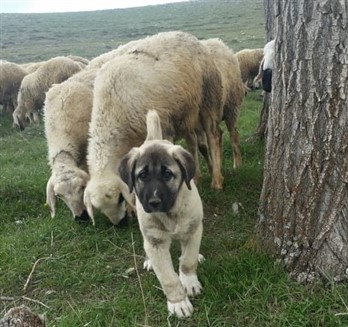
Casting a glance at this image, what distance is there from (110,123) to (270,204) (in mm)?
2317

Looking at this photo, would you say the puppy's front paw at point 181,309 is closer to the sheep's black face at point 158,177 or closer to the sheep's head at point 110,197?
the sheep's black face at point 158,177

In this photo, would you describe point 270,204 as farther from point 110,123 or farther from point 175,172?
point 110,123

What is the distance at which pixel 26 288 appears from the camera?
4.95 m

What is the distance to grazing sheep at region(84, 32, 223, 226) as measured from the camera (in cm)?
597

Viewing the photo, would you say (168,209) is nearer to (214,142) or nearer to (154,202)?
(154,202)

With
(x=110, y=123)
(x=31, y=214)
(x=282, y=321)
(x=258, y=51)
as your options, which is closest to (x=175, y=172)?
(x=282, y=321)

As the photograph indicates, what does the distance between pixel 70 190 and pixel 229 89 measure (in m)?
2.74

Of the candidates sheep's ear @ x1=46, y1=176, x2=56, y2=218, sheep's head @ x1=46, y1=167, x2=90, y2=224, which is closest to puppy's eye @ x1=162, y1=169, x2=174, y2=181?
sheep's head @ x1=46, y1=167, x2=90, y2=224

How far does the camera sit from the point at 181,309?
407 cm

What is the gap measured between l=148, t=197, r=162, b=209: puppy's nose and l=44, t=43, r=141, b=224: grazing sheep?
2640mm

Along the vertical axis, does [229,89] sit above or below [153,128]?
below

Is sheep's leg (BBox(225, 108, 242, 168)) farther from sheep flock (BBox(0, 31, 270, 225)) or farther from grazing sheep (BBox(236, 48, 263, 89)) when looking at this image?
grazing sheep (BBox(236, 48, 263, 89))

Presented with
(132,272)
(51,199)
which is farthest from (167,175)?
(51,199)

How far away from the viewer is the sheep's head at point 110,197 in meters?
5.80
